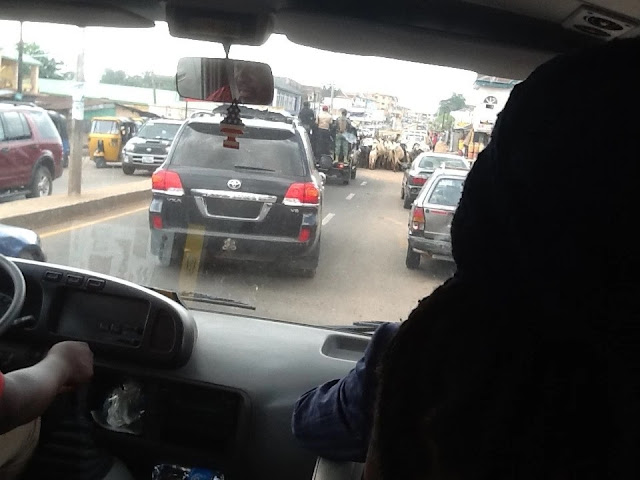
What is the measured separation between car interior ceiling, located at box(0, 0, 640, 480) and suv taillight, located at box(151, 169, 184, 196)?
2.63 metres

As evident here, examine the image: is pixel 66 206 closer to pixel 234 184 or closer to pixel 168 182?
pixel 168 182

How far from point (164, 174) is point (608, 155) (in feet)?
17.6

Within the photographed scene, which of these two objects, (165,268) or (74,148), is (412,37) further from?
(74,148)

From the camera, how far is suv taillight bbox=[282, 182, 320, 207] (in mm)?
5844

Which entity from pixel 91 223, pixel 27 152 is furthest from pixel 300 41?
pixel 27 152

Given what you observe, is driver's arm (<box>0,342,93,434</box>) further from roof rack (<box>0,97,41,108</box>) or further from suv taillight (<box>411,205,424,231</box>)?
roof rack (<box>0,97,41,108</box>)

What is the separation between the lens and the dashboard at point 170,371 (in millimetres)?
3053

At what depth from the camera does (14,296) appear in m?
2.52

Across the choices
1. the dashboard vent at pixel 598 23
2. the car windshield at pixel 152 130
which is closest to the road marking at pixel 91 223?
the car windshield at pixel 152 130

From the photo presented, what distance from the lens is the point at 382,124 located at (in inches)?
340

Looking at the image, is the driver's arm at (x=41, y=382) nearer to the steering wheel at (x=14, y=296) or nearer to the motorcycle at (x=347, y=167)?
the steering wheel at (x=14, y=296)

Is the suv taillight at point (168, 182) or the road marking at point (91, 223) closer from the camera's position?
the suv taillight at point (168, 182)

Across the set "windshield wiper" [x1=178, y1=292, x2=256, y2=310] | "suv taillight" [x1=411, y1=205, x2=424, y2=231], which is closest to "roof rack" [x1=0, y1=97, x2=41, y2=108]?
"suv taillight" [x1=411, y1=205, x2=424, y2=231]

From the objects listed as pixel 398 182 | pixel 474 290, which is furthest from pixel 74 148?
pixel 474 290
